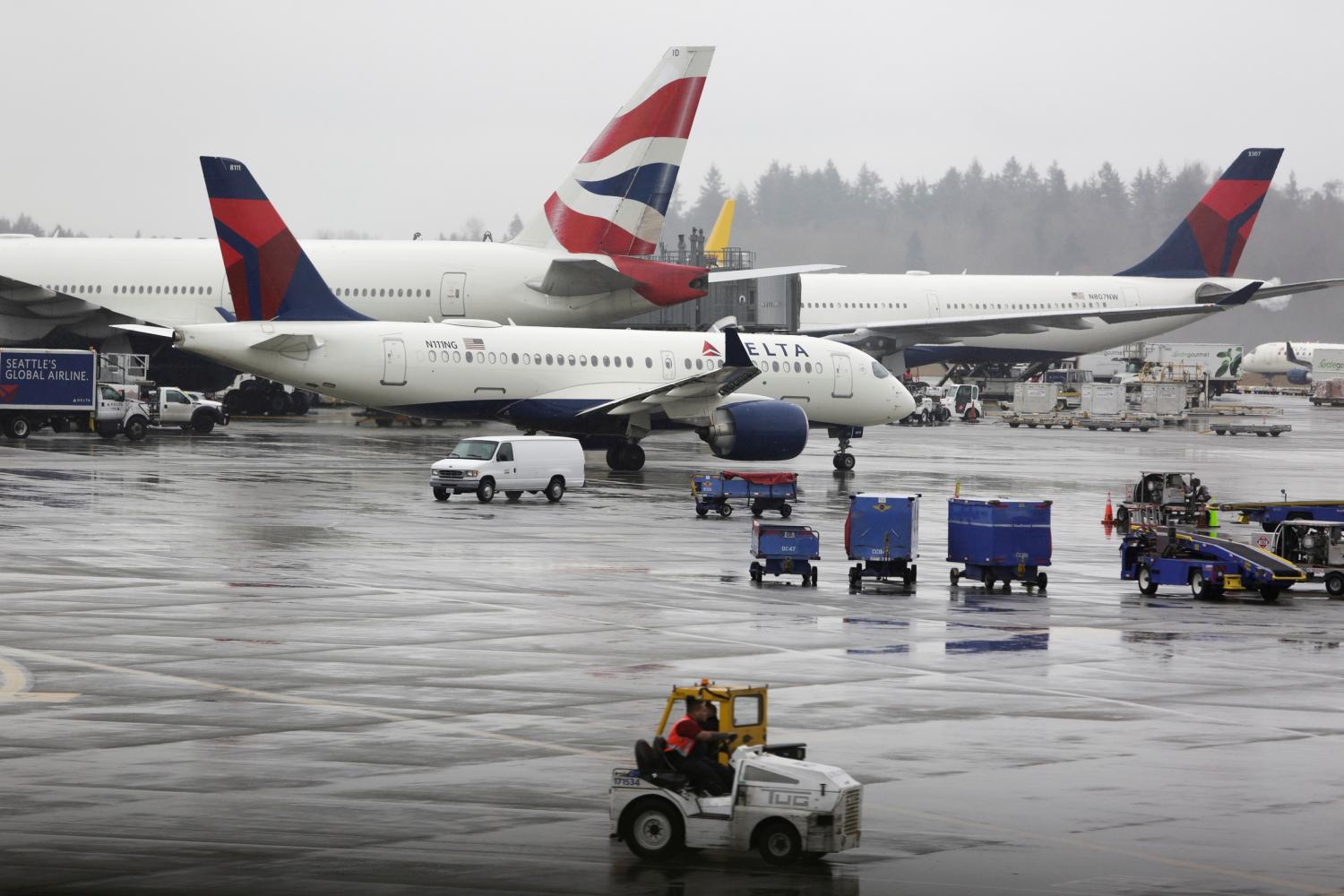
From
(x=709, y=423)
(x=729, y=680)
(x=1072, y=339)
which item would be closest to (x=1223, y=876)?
(x=729, y=680)

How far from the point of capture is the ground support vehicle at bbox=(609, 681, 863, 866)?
12.2m

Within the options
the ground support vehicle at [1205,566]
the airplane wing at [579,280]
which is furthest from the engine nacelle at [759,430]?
the ground support vehicle at [1205,566]

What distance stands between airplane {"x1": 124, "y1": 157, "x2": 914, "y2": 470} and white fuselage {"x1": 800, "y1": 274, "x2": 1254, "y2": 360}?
35291mm

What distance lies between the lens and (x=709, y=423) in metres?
48.8

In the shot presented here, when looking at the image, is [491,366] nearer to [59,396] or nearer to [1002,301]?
[59,396]

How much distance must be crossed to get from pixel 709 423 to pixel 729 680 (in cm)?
3023

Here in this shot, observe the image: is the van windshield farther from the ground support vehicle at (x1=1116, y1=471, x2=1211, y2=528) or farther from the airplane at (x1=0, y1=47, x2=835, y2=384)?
the airplane at (x1=0, y1=47, x2=835, y2=384)

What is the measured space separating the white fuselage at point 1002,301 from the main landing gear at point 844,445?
97.2 feet

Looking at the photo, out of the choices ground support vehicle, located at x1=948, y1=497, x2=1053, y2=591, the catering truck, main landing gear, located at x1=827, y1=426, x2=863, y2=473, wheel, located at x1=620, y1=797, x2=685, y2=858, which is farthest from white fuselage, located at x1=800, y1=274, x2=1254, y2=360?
wheel, located at x1=620, y1=797, x2=685, y2=858

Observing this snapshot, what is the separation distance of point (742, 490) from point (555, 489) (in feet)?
16.0

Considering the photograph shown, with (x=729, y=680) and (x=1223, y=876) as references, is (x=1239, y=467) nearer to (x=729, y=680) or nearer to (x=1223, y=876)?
(x=729, y=680)

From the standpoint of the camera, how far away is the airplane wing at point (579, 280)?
62531mm

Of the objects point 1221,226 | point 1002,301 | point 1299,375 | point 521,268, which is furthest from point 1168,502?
point 1299,375

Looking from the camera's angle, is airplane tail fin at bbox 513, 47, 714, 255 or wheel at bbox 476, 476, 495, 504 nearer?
wheel at bbox 476, 476, 495, 504
